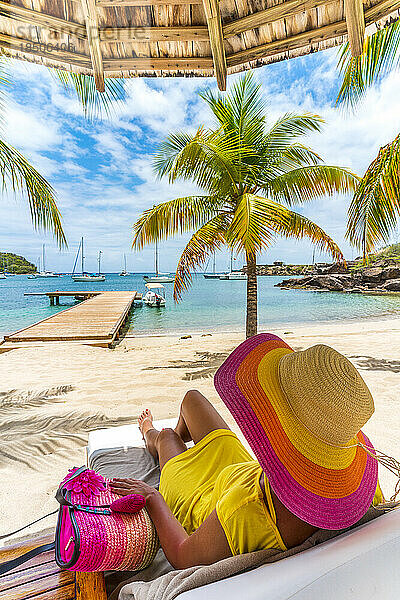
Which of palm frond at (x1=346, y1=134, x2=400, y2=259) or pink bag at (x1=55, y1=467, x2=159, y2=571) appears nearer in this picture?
pink bag at (x1=55, y1=467, x2=159, y2=571)

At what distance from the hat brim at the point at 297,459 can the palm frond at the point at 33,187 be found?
2431 millimetres

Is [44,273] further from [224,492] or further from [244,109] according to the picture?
[224,492]

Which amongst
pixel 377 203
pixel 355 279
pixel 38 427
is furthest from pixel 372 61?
pixel 355 279

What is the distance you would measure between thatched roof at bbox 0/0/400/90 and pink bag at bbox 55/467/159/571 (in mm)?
1784

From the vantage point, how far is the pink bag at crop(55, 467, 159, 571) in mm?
816

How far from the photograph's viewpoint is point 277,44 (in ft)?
5.95

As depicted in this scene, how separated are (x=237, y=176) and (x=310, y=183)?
2.65 ft

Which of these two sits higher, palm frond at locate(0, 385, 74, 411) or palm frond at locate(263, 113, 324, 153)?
palm frond at locate(263, 113, 324, 153)

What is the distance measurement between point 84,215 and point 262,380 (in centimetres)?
501

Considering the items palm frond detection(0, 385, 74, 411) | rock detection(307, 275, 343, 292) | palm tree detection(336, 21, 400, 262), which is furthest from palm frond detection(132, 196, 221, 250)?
rock detection(307, 275, 343, 292)

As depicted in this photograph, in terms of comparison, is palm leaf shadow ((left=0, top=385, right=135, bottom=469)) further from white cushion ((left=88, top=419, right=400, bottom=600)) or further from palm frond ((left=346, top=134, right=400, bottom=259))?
palm frond ((left=346, top=134, right=400, bottom=259))

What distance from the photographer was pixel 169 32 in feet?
6.05

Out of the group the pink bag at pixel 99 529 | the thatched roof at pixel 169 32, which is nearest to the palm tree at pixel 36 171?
the thatched roof at pixel 169 32

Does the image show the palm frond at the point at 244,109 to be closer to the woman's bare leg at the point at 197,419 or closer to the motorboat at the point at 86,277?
the motorboat at the point at 86,277
